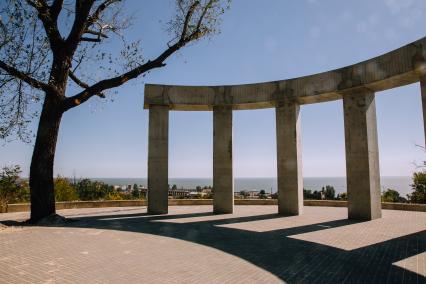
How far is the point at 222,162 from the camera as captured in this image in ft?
59.5

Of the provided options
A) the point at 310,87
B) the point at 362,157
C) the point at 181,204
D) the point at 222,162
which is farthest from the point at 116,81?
the point at 362,157

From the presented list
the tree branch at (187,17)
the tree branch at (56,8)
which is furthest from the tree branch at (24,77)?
the tree branch at (187,17)

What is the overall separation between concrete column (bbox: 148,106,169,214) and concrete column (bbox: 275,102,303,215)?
6281mm

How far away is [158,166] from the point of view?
57.9ft

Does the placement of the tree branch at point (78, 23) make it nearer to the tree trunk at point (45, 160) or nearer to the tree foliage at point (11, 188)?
the tree trunk at point (45, 160)

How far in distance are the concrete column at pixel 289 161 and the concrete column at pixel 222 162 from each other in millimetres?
2736

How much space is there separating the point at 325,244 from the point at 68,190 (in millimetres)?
22086

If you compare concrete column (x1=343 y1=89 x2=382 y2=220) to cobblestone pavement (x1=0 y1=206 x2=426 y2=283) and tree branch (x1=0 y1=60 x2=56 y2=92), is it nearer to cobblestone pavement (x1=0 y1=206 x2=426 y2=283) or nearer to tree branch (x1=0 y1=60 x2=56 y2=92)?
cobblestone pavement (x1=0 y1=206 x2=426 y2=283)

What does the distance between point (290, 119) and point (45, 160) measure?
1232 cm

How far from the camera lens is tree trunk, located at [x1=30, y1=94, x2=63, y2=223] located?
13.6 metres

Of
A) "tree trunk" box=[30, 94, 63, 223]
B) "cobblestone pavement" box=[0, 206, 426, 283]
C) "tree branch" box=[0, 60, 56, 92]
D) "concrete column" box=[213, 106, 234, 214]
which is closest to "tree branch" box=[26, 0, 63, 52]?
"tree branch" box=[0, 60, 56, 92]

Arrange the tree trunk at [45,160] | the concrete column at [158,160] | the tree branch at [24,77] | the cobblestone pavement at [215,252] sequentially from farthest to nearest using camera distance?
the concrete column at [158,160] < the tree trunk at [45,160] < the tree branch at [24,77] < the cobblestone pavement at [215,252]

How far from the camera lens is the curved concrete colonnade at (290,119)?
1465 cm

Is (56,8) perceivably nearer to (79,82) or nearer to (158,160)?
(79,82)
